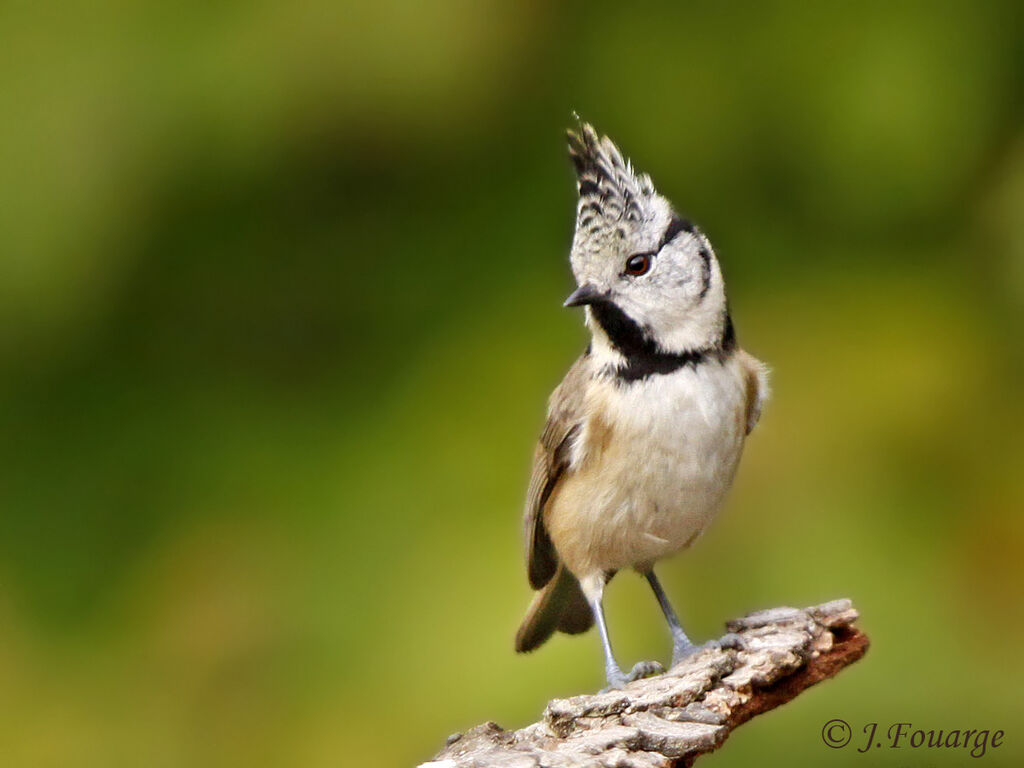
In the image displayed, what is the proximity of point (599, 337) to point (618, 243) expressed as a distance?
27 centimetres

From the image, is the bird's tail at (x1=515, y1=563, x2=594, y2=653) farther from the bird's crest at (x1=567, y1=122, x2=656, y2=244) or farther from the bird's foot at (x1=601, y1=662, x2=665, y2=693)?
the bird's crest at (x1=567, y1=122, x2=656, y2=244)

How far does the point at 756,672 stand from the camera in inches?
109

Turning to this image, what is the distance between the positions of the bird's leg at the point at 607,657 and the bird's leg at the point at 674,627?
2.7 inches

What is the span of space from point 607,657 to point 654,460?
21.1 inches

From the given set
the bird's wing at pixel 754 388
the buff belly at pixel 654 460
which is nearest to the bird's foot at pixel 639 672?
the buff belly at pixel 654 460

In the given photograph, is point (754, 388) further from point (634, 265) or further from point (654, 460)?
point (634, 265)

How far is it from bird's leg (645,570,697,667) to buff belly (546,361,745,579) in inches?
8.8

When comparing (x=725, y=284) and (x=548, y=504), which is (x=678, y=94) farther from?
(x=548, y=504)

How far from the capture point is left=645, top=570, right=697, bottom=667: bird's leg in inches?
133

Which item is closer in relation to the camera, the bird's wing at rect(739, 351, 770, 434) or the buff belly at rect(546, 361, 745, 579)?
the buff belly at rect(546, 361, 745, 579)

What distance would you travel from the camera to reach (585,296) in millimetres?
3160

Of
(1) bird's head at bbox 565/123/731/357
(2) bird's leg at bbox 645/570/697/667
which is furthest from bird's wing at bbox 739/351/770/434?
(2) bird's leg at bbox 645/570/697/667

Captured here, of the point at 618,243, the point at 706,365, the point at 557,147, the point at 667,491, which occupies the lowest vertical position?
the point at 667,491

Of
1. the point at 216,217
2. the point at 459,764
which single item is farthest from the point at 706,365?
Result: the point at 216,217
